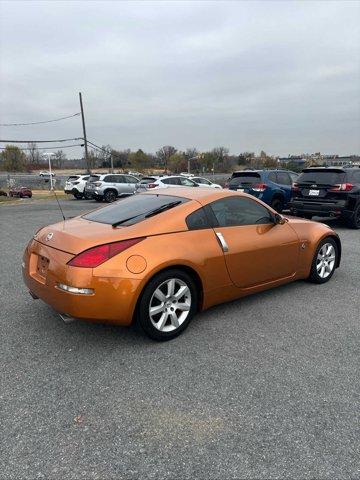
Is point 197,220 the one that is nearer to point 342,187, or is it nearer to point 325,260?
point 325,260

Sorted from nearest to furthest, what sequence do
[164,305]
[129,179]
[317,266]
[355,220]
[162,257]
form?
[162,257] < [164,305] < [317,266] < [355,220] < [129,179]

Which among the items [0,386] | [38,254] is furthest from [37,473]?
[38,254]

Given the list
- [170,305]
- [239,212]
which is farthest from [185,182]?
[170,305]

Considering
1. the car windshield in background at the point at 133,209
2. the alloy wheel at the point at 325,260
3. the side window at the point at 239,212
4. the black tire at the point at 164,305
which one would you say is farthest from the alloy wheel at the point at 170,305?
the alloy wheel at the point at 325,260

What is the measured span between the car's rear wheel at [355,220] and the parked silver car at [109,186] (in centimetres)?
1432

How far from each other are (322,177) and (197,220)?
7.30 meters

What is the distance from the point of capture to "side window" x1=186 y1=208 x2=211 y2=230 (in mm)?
3883

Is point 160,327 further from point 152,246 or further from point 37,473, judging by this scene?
point 37,473

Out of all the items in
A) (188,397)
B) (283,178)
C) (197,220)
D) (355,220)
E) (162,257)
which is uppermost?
(283,178)

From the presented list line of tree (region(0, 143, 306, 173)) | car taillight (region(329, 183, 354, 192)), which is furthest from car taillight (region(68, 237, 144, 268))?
line of tree (region(0, 143, 306, 173))

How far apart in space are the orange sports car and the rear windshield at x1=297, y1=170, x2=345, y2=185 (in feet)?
19.0

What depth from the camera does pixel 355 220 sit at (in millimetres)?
10375

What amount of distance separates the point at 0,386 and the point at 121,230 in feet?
5.20

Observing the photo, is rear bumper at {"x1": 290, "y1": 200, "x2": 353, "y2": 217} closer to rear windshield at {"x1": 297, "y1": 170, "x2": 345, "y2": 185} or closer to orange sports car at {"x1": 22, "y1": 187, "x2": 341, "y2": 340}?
rear windshield at {"x1": 297, "y1": 170, "x2": 345, "y2": 185}
